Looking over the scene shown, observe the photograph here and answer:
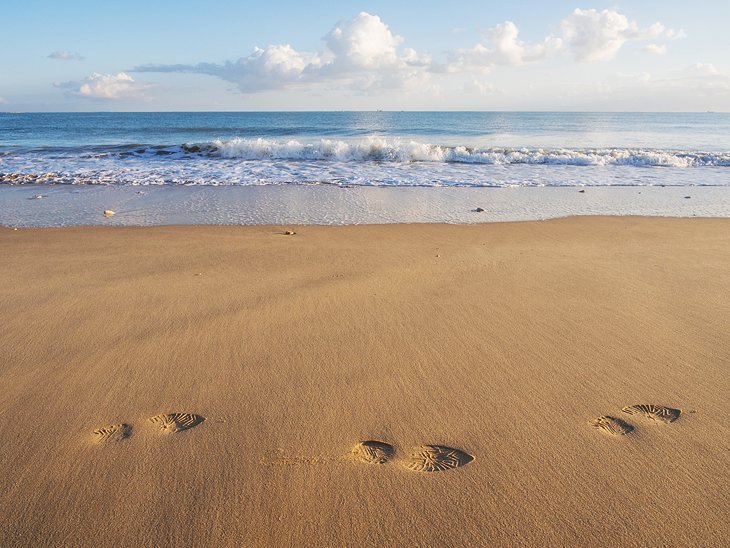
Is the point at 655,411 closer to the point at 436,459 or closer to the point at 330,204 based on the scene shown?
the point at 436,459

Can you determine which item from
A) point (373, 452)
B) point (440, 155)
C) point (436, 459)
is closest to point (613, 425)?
point (436, 459)

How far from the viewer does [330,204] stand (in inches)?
348

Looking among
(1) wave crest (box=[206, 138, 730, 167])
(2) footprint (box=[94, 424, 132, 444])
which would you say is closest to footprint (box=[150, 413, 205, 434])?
(2) footprint (box=[94, 424, 132, 444])

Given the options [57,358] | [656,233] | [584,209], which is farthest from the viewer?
[584,209]

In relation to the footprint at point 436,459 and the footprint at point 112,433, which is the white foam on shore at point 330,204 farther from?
the footprint at point 436,459

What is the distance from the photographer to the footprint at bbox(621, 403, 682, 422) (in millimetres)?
2406

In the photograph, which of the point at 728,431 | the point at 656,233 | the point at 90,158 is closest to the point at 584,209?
the point at 656,233

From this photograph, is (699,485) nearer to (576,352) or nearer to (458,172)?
(576,352)

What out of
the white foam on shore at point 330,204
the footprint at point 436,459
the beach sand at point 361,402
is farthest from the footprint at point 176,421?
the white foam on shore at point 330,204

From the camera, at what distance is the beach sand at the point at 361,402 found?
1.82m

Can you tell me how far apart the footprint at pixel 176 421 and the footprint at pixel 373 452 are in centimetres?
82

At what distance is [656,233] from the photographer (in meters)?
6.42

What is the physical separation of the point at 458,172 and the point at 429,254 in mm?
9258

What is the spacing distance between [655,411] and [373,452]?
151 centimetres
